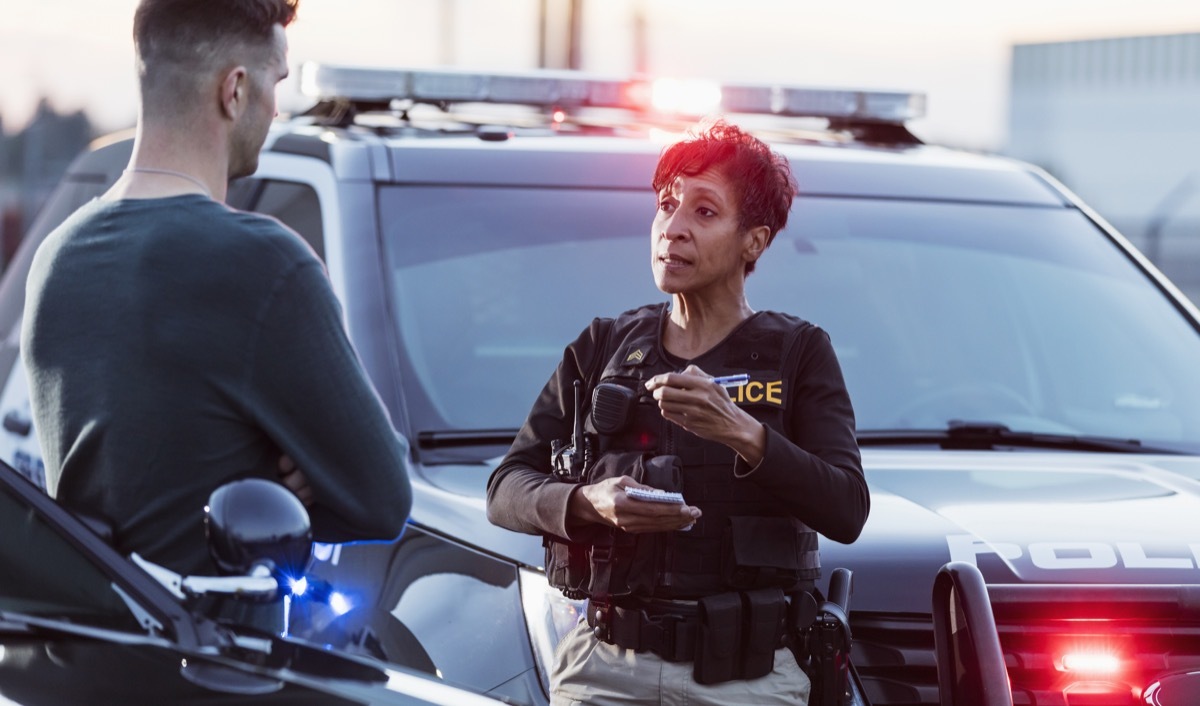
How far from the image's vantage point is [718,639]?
Answer: 9.52ft

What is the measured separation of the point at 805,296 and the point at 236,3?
208cm

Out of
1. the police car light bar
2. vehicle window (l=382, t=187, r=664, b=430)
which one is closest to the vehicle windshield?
vehicle window (l=382, t=187, r=664, b=430)

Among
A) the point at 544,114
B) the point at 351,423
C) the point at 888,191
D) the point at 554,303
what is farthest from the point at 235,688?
the point at 544,114

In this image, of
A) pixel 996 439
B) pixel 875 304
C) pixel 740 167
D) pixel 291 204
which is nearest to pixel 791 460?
pixel 740 167

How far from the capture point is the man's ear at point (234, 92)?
9.23ft

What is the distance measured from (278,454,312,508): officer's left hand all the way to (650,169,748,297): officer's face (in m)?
0.66

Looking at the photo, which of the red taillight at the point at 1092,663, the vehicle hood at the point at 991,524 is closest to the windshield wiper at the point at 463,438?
the vehicle hood at the point at 991,524

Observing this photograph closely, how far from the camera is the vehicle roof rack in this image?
5270 mm

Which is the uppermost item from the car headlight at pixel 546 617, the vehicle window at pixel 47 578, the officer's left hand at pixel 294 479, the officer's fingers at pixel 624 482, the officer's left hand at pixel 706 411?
the officer's left hand at pixel 706 411

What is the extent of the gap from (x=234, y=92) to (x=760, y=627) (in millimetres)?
1108

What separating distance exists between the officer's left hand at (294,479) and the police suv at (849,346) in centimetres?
66

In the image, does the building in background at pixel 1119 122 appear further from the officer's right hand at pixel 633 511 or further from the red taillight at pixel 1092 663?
the officer's right hand at pixel 633 511

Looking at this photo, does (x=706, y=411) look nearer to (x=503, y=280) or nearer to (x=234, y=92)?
(x=234, y=92)

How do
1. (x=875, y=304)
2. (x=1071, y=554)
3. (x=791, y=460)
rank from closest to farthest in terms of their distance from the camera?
(x=791, y=460) → (x=1071, y=554) → (x=875, y=304)
